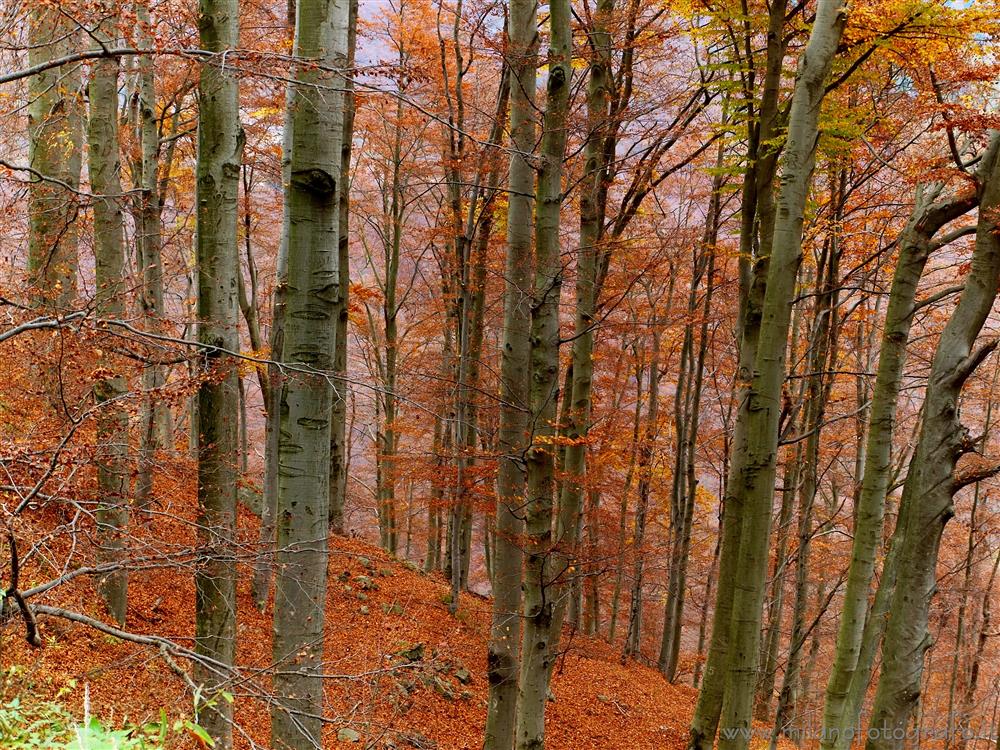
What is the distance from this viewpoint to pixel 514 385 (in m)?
5.69

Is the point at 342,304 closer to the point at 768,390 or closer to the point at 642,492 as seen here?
the point at 768,390

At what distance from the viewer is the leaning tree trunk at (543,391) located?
5.38 m

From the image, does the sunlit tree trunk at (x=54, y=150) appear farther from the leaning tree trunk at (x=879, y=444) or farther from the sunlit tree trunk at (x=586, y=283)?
the leaning tree trunk at (x=879, y=444)

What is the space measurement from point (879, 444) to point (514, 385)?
132 inches

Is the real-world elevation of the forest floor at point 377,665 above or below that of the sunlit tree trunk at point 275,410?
below

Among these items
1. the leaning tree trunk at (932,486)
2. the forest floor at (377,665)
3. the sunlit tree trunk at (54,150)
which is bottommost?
the forest floor at (377,665)

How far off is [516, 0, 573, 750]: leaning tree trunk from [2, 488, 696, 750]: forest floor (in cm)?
86

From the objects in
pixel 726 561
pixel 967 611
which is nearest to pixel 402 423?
pixel 726 561

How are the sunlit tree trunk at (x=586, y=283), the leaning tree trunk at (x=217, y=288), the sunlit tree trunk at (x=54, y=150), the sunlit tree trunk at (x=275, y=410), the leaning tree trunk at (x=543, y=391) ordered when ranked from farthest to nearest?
the sunlit tree trunk at (x=586, y=283)
the sunlit tree trunk at (x=275, y=410)
the sunlit tree trunk at (x=54, y=150)
the leaning tree trunk at (x=543, y=391)
the leaning tree trunk at (x=217, y=288)

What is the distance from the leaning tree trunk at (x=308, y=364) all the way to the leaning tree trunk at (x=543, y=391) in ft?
6.92

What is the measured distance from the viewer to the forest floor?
4.09 meters

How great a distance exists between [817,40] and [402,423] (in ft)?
40.7

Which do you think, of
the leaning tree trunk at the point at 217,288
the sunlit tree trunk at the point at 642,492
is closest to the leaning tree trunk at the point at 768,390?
the leaning tree trunk at the point at 217,288

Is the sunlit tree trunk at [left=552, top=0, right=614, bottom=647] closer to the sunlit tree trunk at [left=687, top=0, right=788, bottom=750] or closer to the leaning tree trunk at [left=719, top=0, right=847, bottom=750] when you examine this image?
the sunlit tree trunk at [left=687, top=0, right=788, bottom=750]
